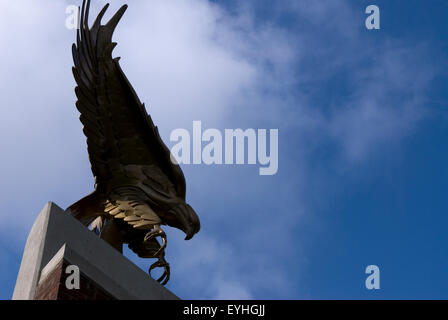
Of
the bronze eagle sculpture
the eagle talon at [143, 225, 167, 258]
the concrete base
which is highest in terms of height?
the bronze eagle sculpture

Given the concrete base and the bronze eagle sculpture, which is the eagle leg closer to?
the bronze eagle sculpture

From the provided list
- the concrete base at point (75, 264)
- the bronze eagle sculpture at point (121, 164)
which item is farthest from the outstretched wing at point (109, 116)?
the concrete base at point (75, 264)

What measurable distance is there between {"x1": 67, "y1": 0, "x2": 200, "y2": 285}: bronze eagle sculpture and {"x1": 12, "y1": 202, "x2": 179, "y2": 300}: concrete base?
1.24 metres

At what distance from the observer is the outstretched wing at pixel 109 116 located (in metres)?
8.40

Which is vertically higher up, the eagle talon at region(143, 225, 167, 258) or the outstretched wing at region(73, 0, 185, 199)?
the outstretched wing at region(73, 0, 185, 199)

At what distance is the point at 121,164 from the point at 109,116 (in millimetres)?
557

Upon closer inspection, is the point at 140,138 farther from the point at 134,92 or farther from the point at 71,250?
the point at 71,250

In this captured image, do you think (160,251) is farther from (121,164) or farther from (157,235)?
(121,164)

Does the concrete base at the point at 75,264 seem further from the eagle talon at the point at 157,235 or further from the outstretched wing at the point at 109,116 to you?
the outstretched wing at the point at 109,116

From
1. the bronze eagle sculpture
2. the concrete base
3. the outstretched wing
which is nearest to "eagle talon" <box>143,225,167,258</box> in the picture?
the bronze eagle sculpture

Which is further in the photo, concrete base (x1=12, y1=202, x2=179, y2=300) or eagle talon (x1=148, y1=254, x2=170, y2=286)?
eagle talon (x1=148, y1=254, x2=170, y2=286)

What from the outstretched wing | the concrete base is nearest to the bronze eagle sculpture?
the outstretched wing

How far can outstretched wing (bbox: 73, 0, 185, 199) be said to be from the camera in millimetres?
8398

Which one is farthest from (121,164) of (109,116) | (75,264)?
(75,264)
